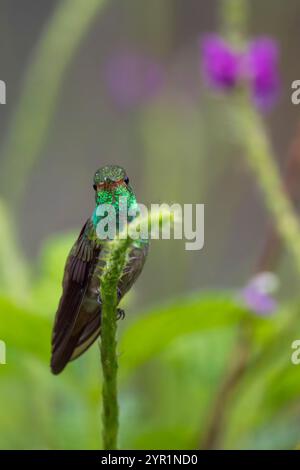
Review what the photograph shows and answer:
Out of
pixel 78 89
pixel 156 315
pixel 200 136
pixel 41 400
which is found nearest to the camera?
pixel 156 315

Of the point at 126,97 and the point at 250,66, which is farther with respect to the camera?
the point at 126,97

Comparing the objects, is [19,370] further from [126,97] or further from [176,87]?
[176,87]

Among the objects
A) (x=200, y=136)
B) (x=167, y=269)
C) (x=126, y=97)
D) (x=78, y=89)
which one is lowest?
(x=167, y=269)

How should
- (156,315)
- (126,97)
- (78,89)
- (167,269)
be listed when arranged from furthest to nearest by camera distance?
(78,89)
(126,97)
(167,269)
(156,315)

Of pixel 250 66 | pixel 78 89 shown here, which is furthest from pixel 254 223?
pixel 250 66

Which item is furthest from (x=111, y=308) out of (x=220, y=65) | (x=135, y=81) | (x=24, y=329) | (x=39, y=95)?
(x=135, y=81)

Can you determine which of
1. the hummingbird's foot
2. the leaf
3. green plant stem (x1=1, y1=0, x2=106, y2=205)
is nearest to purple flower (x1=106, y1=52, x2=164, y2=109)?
green plant stem (x1=1, y1=0, x2=106, y2=205)

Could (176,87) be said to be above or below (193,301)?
above
